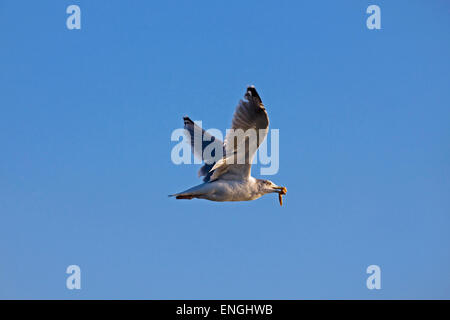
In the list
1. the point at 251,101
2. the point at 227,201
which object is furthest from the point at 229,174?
the point at 251,101

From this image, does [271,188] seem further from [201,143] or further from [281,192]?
[201,143]

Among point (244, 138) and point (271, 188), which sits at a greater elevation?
point (244, 138)

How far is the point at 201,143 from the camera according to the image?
16.4 m

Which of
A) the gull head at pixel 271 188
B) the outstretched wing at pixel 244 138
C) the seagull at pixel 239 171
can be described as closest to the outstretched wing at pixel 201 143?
the seagull at pixel 239 171

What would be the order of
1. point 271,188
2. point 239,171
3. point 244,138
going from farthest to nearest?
point 271,188
point 239,171
point 244,138

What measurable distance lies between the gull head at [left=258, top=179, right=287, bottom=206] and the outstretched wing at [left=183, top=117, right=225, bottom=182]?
119 cm

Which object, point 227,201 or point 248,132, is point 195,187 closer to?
point 227,201

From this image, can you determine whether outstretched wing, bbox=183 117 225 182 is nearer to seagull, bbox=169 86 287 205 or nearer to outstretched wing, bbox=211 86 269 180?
seagull, bbox=169 86 287 205

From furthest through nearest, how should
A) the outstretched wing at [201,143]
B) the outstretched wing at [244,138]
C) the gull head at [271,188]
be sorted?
the outstretched wing at [201,143]
the gull head at [271,188]
the outstretched wing at [244,138]

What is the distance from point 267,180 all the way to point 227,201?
109cm

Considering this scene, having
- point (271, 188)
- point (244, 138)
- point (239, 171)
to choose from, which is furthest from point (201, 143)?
point (244, 138)

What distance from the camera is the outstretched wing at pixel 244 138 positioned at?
13602 millimetres

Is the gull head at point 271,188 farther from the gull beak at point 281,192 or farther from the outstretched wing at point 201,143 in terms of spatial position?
the outstretched wing at point 201,143

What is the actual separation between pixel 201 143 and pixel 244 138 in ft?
8.45
